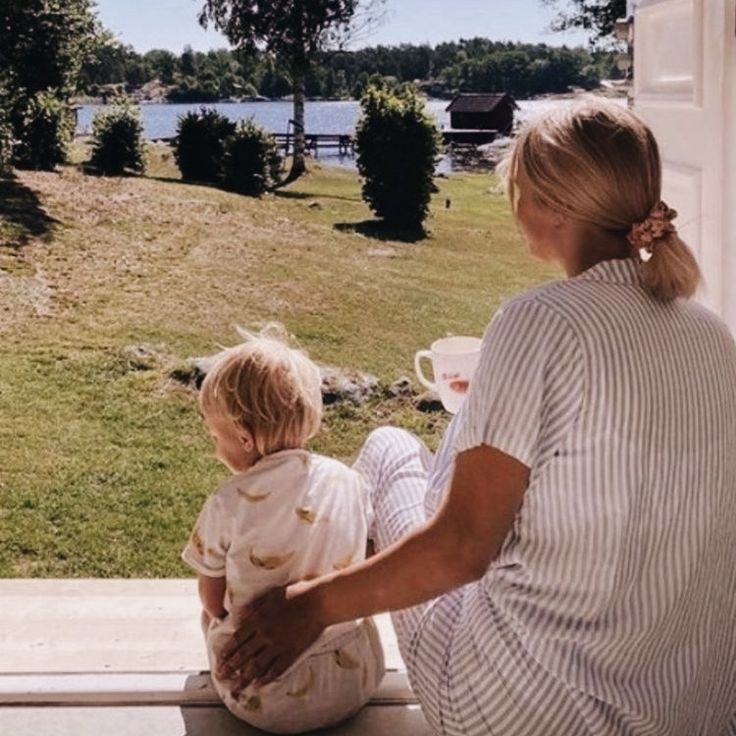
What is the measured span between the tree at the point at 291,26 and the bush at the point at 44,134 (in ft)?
2.62

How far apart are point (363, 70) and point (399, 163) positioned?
2.04 feet

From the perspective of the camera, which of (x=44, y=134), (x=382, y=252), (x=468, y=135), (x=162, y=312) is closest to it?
Answer: (x=162, y=312)

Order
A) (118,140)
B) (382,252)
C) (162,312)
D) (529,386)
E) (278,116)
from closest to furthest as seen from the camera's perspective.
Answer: (529,386), (162,312), (382,252), (278,116), (118,140)

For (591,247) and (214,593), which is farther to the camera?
(214,593)

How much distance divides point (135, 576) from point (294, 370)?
1859 mm

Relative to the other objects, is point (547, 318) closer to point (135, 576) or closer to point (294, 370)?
point (294, 370)

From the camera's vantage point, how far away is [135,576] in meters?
2.90

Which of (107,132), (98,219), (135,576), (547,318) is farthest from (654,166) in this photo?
(107,132)

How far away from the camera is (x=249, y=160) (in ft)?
19.4

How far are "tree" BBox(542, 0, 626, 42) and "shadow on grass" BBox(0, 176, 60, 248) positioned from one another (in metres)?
2.13

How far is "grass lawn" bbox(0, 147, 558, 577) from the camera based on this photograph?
3277 mm

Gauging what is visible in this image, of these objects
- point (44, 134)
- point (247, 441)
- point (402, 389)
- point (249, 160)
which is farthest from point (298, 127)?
point (247, 441)

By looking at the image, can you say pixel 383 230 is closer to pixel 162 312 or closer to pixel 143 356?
pixel 162 312

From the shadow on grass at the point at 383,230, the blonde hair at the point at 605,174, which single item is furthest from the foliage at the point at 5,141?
Result: the blonde hair at the point at 605,174
